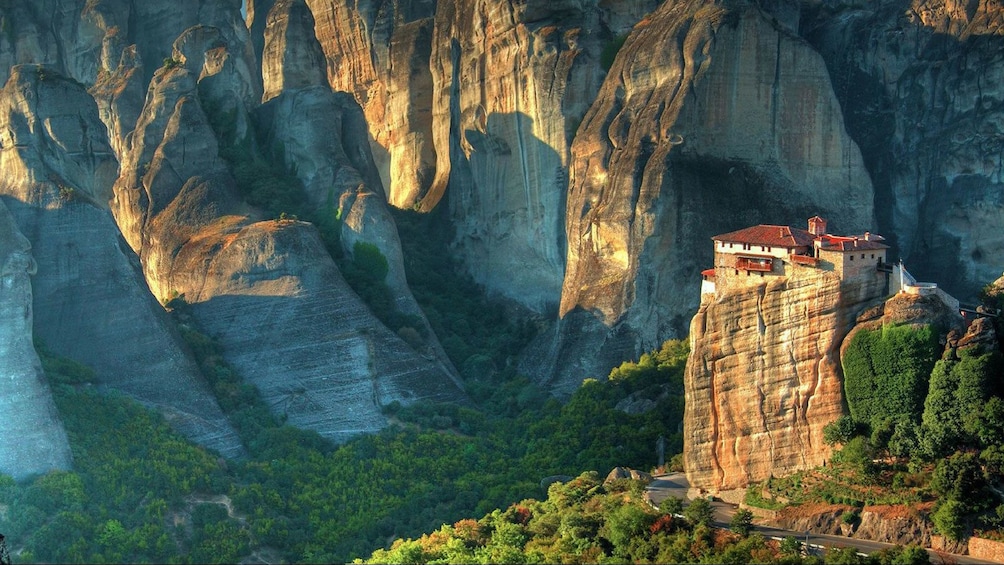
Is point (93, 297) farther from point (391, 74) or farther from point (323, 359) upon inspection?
point (391, 74)

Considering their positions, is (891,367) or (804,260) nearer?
(891,367)

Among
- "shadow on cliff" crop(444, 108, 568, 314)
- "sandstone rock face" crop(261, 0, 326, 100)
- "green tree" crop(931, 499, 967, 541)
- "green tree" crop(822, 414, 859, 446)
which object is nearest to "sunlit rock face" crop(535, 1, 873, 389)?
"shadow on cliff" crop(444, 108, 568, 314)

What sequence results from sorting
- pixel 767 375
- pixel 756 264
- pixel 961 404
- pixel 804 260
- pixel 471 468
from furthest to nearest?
1. pixel 471 468
2. pixel 756 264
3. pixel 767 375
4. pixel 804 260
5. pixel 961 404

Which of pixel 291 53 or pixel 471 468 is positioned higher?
pixel 291 53

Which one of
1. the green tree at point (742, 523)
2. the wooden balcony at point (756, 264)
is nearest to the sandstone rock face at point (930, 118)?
the wooden balcony at point (756, 264)

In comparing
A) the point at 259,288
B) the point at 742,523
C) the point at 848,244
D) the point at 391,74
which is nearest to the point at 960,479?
the point at 742,523

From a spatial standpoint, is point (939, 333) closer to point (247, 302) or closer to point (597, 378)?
point (597, 378)

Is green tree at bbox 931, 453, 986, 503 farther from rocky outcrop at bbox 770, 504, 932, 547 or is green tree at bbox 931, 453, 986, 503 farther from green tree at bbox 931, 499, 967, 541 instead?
rocky outcrop at bbox 770, 504, 932, 547
